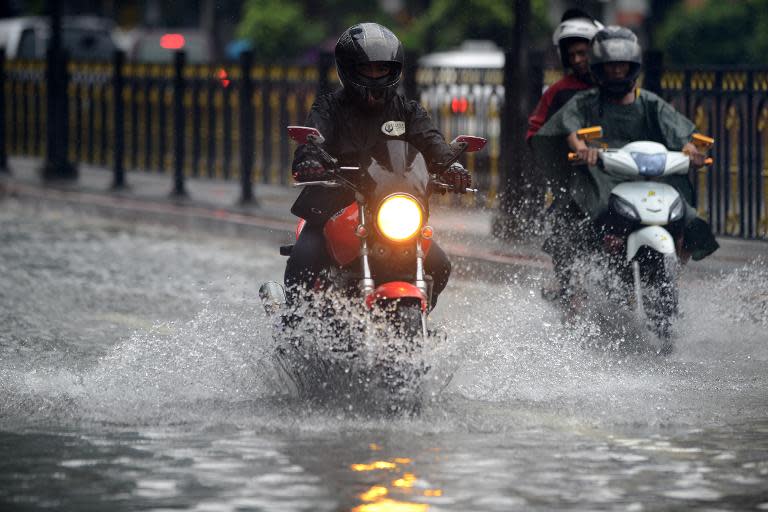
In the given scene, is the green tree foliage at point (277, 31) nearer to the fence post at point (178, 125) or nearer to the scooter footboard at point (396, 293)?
the fence post at point (178, 125)

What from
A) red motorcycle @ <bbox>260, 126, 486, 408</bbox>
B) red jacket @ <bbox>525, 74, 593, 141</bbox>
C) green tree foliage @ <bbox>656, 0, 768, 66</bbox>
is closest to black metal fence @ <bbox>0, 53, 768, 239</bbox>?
red jacket @ <bbox>525, 74, 593, 141</bbox>

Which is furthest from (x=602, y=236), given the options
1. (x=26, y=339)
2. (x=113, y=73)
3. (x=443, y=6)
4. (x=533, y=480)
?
(x=443, y=6)

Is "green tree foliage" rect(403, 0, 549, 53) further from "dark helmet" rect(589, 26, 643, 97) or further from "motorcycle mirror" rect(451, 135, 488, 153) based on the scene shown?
"motorcycle mirror" rect(451, 135, 488, 153)

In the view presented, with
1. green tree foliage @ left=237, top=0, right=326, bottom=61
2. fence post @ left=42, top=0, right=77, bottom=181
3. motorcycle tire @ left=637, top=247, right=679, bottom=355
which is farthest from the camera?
green tree foliage @ left=237, top=0, right=326, bottom=61

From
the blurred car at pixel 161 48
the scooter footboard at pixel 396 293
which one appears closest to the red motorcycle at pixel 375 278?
the scooter footboard at pixel 396 293

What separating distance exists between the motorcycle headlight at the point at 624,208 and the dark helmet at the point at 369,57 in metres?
2.16

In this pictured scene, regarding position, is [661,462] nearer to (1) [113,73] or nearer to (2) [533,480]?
(2) [533,480]

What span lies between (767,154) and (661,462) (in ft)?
25.0

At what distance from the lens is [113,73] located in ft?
71.1

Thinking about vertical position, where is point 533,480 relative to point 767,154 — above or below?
below

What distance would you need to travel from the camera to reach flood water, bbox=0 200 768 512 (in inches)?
243

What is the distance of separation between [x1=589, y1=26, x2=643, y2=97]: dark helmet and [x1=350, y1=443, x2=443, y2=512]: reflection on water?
368cm

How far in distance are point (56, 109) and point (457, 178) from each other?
15182 mm

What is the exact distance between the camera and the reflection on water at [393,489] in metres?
5.88
